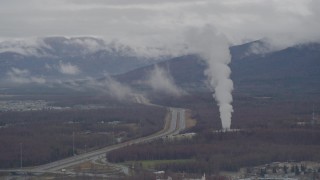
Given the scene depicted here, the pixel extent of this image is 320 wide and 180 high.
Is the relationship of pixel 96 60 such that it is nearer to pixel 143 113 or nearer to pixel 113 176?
pixel 143 113

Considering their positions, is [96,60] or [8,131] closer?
[8,131]

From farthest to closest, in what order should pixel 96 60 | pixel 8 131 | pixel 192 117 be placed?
pixel 96 60
pixel 192 117
pixel 8 131

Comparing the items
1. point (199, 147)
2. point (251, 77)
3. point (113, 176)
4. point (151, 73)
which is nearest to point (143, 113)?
point (199, 147)

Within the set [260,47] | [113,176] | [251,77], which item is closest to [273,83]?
[251,77]

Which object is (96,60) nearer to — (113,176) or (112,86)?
(112,86)

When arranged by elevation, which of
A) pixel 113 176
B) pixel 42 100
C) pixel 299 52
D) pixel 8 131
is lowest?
pixel 113 176

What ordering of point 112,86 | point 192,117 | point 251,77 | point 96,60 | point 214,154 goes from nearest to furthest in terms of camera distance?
point 214,154
point 192,117
point 251,77
point 112,86
point 96,60

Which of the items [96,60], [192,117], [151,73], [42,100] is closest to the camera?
[192,117]

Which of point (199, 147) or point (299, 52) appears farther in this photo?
point (299, 52)

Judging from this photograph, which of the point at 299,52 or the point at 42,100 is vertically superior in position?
the point at 299,52
